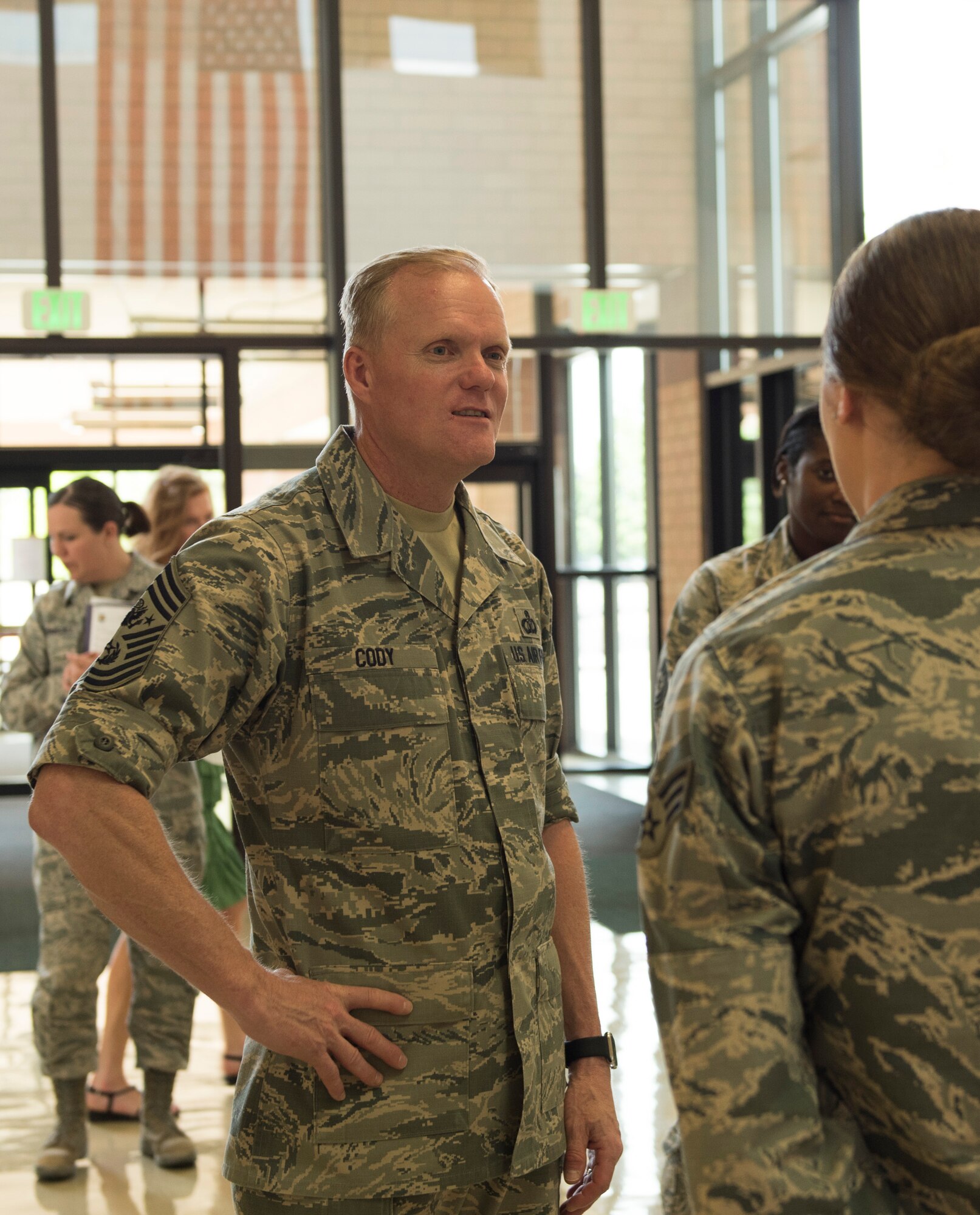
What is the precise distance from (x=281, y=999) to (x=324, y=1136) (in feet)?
0.53

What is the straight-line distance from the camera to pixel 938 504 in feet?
3.26

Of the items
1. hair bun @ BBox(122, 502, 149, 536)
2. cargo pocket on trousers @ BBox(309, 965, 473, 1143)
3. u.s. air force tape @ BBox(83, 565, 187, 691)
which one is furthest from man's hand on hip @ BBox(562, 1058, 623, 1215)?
hair bun @ BBox(122, 502, 149, 536)

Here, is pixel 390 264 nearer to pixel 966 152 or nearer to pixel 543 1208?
pixel 543 1208

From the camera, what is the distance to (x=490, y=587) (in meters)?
1.72

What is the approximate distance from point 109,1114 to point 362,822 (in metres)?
2.70

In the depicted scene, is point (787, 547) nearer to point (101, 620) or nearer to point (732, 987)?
point (101, 620)

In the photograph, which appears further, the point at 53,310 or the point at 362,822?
the point at 53,310

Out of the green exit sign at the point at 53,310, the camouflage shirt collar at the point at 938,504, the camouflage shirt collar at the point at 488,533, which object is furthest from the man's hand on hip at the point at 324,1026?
the green exit sign at the point at 53,310

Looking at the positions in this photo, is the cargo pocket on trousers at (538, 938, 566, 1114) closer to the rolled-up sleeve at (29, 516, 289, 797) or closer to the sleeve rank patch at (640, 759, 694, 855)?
the rolled-up sleeve at (29, 516, 289, 797)

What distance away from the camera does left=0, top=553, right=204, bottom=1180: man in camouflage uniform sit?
3385 mm

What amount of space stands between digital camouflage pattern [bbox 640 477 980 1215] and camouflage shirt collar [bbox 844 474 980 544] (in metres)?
0.04

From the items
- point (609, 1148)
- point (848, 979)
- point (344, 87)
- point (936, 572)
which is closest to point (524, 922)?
point (609, 1148)

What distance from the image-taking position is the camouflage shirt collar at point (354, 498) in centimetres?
159

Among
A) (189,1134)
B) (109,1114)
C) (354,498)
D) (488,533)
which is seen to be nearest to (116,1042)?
(109,1114)
